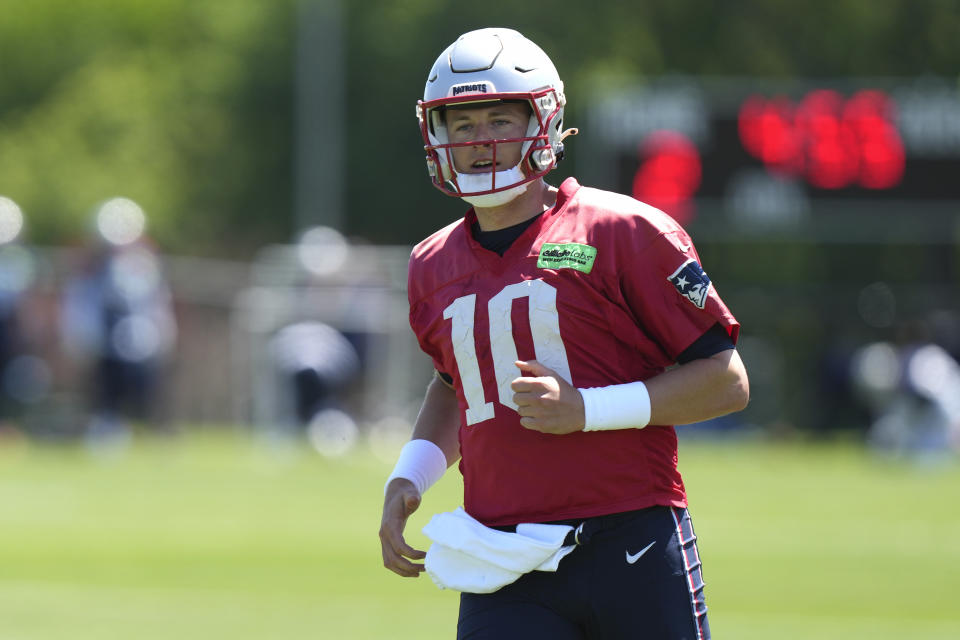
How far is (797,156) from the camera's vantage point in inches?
781

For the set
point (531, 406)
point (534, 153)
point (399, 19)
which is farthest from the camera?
point (399, 19)

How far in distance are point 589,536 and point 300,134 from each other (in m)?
28.6

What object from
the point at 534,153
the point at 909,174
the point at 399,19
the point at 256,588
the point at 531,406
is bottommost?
the point at 256,588

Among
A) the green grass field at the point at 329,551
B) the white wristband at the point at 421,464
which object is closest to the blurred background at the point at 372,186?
the green grass field at the point at 329,551

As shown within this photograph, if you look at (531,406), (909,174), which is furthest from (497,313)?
(909,174)

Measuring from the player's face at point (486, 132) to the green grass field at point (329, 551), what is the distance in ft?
13.9

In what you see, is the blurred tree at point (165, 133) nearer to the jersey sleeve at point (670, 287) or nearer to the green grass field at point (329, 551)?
the green grass field at point (329, 551)

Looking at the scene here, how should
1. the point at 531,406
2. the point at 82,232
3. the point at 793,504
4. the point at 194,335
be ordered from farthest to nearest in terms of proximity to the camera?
the point at 82,232 → the point at 194,335 → the point at 793,504 → the point at 531,406

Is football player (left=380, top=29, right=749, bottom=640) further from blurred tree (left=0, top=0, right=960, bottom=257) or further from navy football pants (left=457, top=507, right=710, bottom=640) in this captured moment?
blurred tree (left=0, top=0, right=960, bottom=257)

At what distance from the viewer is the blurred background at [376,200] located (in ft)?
61.7

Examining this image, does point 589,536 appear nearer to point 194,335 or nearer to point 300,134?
point 194,335

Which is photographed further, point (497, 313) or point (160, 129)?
point (160, 129)

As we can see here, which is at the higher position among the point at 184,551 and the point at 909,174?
the point at 909,174

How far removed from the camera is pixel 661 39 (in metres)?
31.5
